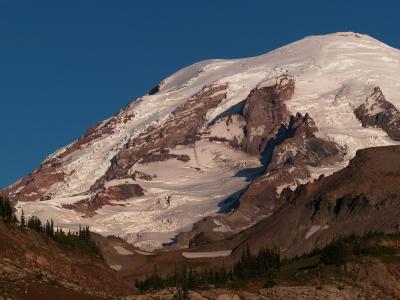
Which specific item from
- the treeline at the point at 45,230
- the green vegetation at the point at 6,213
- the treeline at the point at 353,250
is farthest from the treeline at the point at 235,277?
the green vegetation at the point at 6,213

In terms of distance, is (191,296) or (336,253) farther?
(336,253)

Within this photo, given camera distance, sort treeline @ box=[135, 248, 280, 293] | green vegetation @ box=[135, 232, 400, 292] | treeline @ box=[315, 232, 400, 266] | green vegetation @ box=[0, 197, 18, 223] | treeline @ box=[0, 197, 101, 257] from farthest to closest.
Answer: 1. treeline @ box=[315, 232, 400, 266]
2. green vegetation @ box=[135, 232, 400, 292]
3. treeline @ box=[135, 248, 280, 293]
4. treeline @ box=[0, 197, 101, 257]
5. green vegetation @ box=[0, 197, 18, 223]

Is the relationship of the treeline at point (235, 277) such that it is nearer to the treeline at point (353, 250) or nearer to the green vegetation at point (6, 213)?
the treeline at point (353, 250)

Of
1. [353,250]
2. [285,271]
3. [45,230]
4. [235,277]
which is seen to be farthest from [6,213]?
[353,250]

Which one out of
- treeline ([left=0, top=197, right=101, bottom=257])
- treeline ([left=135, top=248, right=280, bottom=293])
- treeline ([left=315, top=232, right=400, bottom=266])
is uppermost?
treeline ([left=0, top=197, right=101, bottom=257])

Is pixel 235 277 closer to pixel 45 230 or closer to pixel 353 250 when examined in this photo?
pixel 353 250

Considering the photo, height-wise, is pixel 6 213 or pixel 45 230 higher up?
pixel 6 213

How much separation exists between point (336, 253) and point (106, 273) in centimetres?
3113

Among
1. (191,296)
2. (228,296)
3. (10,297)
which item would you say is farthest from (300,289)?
(10,297)

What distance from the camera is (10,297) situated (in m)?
69.4

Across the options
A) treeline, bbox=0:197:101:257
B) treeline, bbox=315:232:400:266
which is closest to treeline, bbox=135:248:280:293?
treeline, bbox=315:232:400:266

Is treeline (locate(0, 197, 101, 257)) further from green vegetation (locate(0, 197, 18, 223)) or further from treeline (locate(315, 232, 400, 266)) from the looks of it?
treeline (locate(315, 232, 400, 266))

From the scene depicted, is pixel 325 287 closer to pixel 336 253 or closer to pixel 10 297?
pixel 336 253

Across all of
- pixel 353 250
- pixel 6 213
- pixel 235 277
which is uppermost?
pixel 6 213
